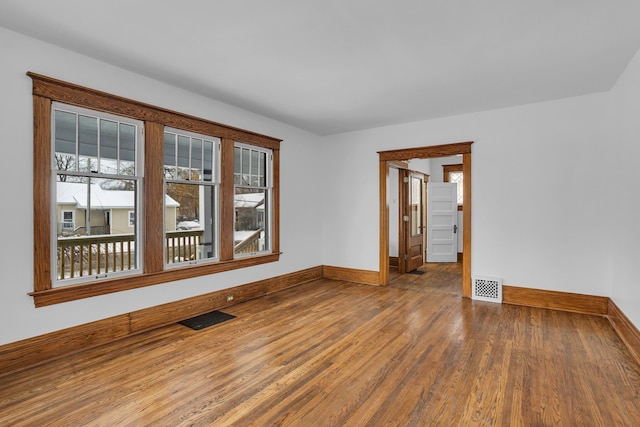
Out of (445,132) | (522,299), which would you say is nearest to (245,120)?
(445,132)

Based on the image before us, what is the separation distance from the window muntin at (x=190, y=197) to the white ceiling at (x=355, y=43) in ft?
2.22

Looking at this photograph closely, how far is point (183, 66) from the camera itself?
3385 mm

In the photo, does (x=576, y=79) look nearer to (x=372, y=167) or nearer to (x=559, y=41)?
(x=559, y=41)

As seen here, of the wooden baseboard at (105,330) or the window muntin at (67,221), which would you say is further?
the window muntin at (67,221)

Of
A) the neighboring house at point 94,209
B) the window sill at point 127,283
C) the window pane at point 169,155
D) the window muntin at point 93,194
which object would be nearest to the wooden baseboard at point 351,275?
the window sill at point 127,283

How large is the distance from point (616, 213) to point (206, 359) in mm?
4793

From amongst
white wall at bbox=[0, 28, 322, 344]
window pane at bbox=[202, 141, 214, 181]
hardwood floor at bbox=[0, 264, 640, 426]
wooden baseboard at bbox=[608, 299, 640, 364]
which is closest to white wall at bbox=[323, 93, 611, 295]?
wooden baseboard at bbox=[608, 299, 640, 364]

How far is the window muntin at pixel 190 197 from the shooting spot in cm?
399

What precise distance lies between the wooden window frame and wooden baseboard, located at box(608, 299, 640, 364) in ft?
14.3

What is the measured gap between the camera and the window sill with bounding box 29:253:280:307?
9.65 ft

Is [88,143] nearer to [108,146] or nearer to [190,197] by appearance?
[108,146]

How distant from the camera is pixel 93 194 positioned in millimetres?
3314

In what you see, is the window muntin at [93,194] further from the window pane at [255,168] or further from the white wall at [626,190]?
the white wall at [626,190]

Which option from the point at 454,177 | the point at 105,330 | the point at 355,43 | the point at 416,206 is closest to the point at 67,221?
the point at 105,330
